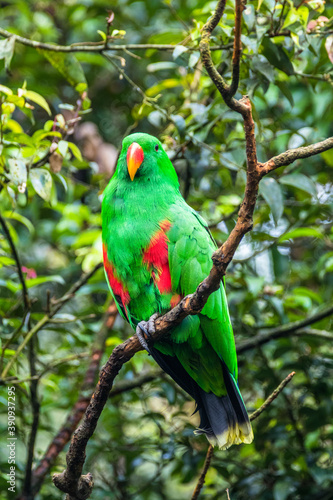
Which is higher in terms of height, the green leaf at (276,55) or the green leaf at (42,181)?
the green leaf at (276,55)

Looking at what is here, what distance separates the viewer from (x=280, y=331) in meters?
3.22

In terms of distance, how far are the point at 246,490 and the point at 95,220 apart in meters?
1.96

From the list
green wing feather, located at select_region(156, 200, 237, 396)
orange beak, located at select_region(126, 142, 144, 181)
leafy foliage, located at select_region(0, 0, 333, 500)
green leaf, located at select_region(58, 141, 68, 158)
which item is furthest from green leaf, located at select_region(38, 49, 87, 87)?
green wing feather, located at select_region(156, 200, 237, 396)

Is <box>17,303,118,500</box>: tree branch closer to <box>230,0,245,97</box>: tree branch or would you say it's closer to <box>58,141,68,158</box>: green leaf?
<box>58,141,68,158</box>: green leaf

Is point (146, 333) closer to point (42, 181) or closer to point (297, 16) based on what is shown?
point (42, 181)

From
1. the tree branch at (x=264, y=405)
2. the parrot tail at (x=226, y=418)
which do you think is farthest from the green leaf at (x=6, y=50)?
the tree branch at (x=264, y=405)

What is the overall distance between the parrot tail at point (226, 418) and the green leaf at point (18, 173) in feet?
3.93

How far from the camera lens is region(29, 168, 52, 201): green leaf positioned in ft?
8.02

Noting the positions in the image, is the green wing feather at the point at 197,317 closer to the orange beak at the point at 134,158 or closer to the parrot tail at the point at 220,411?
the parrot tail at the point at 220,411

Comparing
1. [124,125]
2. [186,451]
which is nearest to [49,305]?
[186,451]

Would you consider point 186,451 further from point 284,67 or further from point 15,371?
point 284,67

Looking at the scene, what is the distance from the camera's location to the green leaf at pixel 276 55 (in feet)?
8.36

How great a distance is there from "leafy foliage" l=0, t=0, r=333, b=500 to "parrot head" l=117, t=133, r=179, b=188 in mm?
286

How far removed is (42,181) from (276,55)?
1.25m
